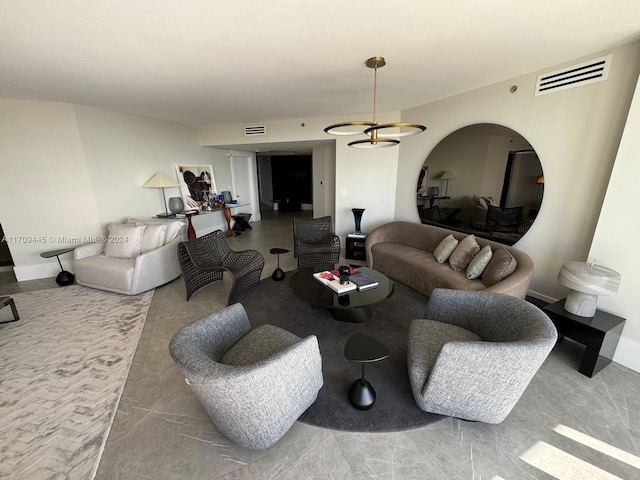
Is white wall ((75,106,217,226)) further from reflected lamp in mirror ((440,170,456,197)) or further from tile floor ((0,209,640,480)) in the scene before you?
reflected lamp in mirror ((440,170,456,197))

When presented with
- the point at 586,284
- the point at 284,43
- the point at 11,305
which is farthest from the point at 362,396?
the point at 11,305

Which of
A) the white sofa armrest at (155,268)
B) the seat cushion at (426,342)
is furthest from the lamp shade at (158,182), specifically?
the seat cushion at (426,342)

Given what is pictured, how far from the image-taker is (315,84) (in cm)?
319

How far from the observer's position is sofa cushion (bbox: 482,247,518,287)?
8.45 ft

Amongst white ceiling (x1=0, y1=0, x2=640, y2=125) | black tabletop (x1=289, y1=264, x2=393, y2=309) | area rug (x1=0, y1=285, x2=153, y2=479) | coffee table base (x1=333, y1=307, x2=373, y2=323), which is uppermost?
white ceiling (x1=0, y1=0, x2=640, y2=125)

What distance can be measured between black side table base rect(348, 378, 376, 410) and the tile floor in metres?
0.17

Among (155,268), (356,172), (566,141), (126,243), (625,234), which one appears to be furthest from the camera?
(356,172)

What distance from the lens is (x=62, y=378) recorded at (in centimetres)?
214

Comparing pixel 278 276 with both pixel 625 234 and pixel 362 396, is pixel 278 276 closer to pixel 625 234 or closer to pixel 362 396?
pixel 362 396

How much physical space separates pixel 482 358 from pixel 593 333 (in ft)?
4.74

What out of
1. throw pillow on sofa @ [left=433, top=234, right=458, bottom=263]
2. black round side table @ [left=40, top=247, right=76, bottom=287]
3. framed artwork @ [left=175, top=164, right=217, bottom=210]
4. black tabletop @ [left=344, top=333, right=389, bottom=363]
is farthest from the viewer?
framed artwork @ [left=175, top=164, right=217, bottom=210]

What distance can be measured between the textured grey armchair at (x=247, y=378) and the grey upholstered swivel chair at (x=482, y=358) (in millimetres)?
721

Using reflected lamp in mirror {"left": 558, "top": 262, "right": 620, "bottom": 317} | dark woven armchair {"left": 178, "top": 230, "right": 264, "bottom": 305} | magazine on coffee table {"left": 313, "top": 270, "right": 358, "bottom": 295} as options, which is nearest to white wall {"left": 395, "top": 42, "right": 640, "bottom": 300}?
reflected lamp in mirror {"left": 558, "top": 262, "right": 620, "bottom": 317}

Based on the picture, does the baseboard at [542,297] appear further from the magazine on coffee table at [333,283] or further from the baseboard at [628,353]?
the magazine on coffee table at [333,283]
